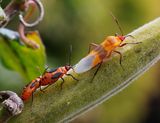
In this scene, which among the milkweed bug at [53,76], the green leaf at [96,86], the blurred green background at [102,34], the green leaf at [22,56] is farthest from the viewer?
the blurred green background at [102,34]

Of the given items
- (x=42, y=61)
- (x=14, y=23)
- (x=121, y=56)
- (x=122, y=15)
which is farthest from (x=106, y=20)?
(x=121, y=56)

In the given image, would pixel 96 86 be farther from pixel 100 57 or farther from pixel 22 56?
pixel 22 56

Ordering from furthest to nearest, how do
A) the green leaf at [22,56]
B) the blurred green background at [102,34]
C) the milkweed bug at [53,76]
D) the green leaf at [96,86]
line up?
1. the blurred green background at [102,34]
2. the green leaf at [22,56]
3. the milkweed bug at [53,76]
4. the green leaf at [96,86]

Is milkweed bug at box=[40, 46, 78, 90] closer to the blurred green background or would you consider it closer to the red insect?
the red insect

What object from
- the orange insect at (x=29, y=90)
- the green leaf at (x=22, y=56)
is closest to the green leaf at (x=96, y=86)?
the orange insect at (x=29, y=90)

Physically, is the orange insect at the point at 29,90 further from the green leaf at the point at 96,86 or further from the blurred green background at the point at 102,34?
the blurred green background at the point at 102,34

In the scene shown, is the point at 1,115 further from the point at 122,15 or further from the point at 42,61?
the point at 122,15

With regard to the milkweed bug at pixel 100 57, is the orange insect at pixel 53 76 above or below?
→ above
